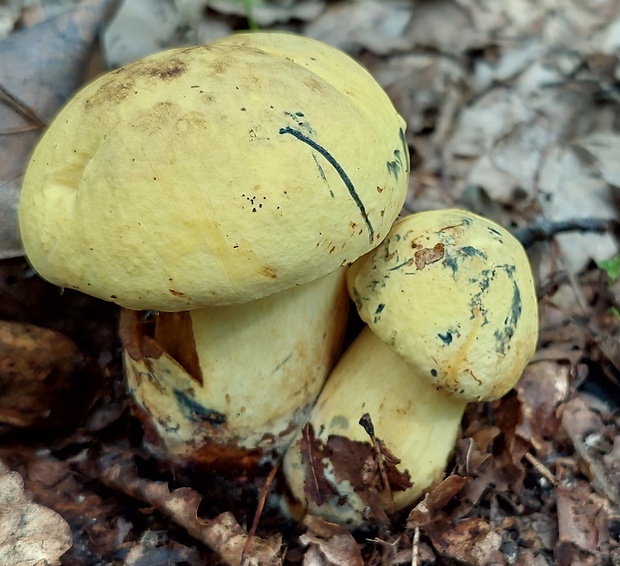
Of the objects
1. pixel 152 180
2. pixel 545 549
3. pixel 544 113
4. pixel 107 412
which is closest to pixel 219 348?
pixel 152 180

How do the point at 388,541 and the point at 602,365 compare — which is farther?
the point at 602,365

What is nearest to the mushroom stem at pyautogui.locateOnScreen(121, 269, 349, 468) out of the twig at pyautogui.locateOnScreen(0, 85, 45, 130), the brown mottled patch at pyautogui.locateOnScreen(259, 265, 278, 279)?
the brown mottled patch at pyautogui.locateOnScreen(259, 265, 278, 279)

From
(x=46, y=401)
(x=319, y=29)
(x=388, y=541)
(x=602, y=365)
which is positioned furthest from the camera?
(x=319, y=29)

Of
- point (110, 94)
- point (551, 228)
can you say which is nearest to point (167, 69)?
point (110, 94)

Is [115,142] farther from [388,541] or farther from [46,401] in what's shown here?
[388,541]

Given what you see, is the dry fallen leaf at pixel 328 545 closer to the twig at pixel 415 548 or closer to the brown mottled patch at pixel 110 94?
the twig at pixel 415 548

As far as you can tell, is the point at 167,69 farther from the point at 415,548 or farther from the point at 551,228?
the point at 551,228

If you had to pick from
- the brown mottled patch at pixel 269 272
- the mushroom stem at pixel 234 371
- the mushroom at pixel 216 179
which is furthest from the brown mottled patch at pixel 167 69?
the mushroom stem at pixel 234 371
